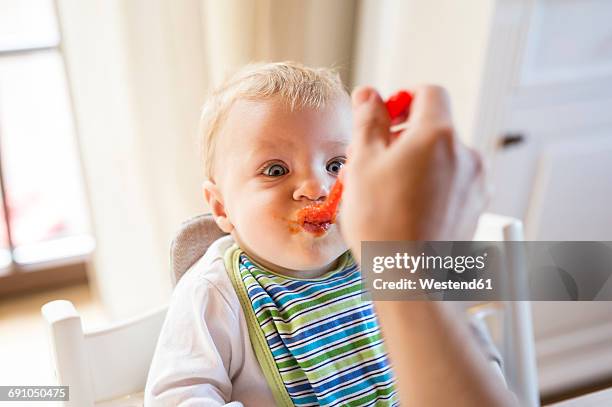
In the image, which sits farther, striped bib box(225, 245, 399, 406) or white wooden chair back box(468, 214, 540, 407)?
white wooden chair back box(468, 214, 540, 407)

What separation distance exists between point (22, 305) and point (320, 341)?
162cm

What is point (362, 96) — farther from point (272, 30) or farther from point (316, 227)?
point (272, 30)

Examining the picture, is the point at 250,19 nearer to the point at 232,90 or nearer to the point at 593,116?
the point at 232,90

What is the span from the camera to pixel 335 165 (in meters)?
0.85

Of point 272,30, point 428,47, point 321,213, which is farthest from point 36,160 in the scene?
point 321,213

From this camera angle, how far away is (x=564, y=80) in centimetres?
161

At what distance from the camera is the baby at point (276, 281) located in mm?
801

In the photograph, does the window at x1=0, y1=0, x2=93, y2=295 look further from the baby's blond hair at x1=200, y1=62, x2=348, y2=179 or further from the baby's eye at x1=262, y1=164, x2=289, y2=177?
the baby's eye at x1=262, y1=164, x2=289, y2=177

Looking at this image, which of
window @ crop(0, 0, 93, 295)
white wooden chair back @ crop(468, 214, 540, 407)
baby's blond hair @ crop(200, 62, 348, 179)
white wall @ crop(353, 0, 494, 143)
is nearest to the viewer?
baby's blond hair @ crop(200, 62, 348, 179)

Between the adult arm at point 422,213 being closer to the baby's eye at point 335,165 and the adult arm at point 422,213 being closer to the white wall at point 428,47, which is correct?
the baby's eye at point 335,165

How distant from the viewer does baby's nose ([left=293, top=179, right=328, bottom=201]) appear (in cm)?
79

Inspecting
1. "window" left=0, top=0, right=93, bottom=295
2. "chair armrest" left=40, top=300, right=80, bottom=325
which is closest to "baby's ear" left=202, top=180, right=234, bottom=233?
"chair armrest" left=40, top=300, right=80, bottom=325

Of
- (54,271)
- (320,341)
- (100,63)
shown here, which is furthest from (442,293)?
(54,271)

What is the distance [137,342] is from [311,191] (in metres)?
0.31
